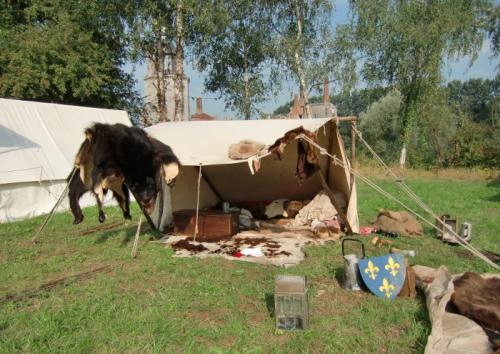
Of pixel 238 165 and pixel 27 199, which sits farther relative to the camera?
pixel 27 199

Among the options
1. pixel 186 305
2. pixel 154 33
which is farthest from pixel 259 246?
pixel 154 33

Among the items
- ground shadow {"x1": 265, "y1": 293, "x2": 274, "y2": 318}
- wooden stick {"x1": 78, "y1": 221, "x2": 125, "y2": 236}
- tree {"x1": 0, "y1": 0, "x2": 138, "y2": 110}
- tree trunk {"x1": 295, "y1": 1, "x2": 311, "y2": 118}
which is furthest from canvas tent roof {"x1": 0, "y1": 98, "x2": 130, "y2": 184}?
tree trunk {"x1": 295, "y1": 1, "x2": 311, "y2": 118}

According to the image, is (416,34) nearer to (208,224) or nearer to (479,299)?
(208,224)

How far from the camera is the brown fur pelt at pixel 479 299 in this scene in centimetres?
259

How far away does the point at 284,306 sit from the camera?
3111 mm

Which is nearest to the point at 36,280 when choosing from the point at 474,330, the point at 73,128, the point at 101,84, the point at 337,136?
the point at 474,330

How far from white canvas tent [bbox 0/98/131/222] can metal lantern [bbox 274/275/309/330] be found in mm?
7030

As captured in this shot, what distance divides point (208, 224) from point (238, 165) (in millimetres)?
1514

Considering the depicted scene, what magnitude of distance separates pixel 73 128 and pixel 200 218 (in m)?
Result: 5.81

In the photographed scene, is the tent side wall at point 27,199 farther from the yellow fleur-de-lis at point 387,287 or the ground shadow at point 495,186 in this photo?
the ground shadow at point 495,186

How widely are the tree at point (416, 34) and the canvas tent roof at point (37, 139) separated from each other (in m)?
10.9

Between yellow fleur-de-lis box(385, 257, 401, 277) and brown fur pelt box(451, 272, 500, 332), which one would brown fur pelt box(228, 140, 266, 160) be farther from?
brown fur pelt box(451, 272, 500, 332)

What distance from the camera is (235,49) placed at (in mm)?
15953

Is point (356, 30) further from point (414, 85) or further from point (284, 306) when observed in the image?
point (284, 306)
